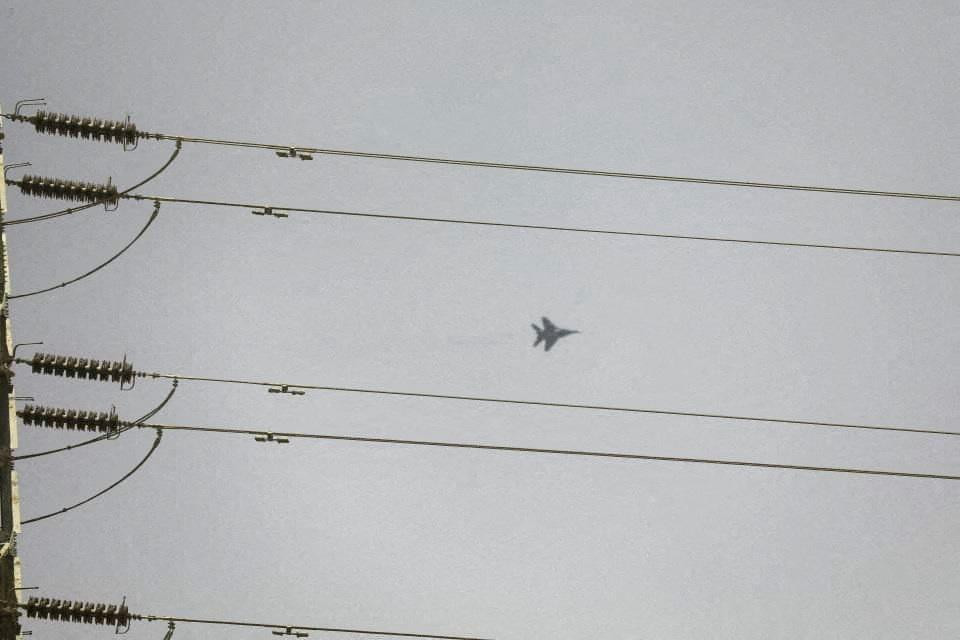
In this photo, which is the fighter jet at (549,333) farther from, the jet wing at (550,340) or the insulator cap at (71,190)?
the insulator cap at (71,190)

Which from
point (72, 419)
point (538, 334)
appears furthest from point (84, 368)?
point (538, 334)

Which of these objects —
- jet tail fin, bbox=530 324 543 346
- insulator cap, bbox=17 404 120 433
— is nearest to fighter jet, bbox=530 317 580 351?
jet tail fin, bbox=530 324 543 346

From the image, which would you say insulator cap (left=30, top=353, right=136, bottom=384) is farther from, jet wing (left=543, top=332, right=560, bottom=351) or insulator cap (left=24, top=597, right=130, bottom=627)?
jet wing (left=543, top=332, right=560, bottom=351)

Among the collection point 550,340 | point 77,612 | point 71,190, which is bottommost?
point 77,612

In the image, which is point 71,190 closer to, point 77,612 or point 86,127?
point 86,127

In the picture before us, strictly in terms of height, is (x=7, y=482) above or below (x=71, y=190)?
below

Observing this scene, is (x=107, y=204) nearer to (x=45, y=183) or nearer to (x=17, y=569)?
(x=45, y=183)
